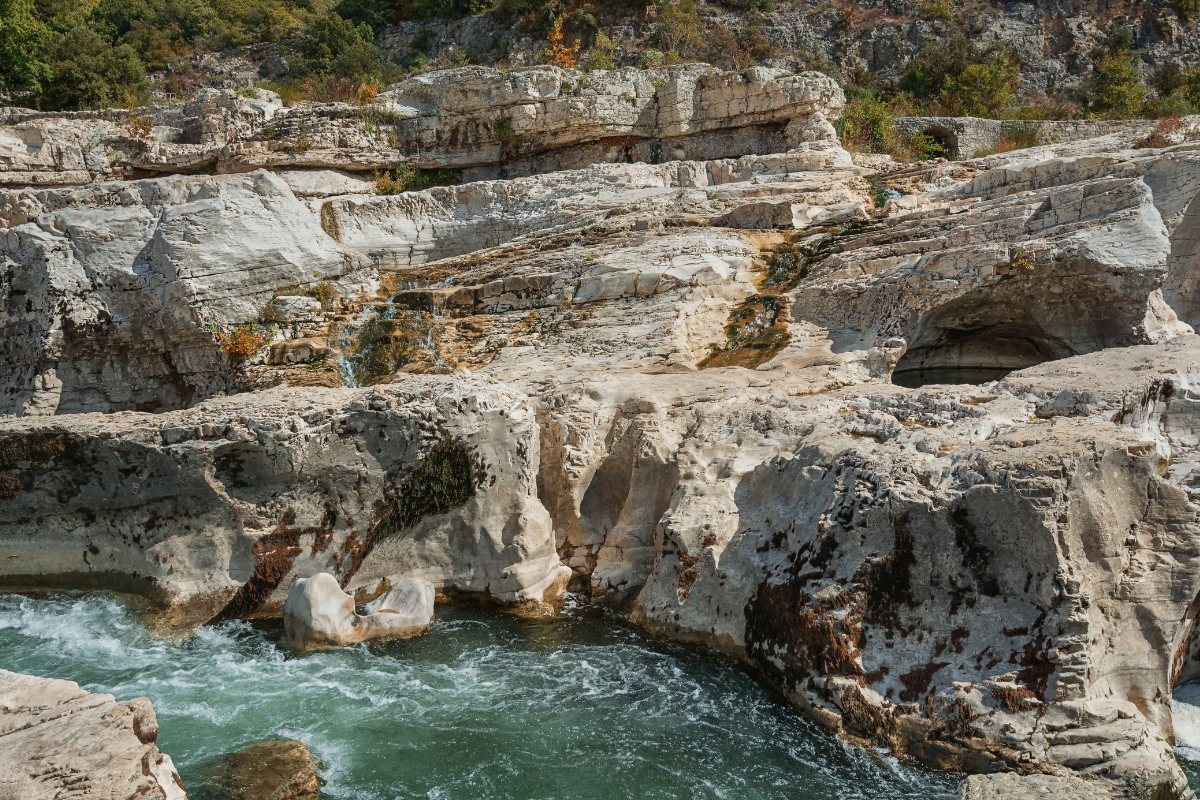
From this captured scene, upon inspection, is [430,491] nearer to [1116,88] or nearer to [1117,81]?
[1116,88]

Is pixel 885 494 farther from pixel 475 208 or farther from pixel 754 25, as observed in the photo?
pixel 754 25

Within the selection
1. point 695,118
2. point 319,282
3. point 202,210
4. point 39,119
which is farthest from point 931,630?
point 39,119

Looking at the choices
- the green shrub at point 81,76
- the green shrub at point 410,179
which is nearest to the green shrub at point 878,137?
the green shrub at point 410,179

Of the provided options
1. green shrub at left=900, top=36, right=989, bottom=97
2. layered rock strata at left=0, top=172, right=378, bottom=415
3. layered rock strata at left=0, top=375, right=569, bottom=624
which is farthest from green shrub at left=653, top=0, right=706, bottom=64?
layered rock strata at left=0, top=375, right=569, bottom=624

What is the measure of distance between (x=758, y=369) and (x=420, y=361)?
4.22 meters

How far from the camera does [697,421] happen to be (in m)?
7.48

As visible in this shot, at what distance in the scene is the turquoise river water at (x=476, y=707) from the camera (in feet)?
15.8

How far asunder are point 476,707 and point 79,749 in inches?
96.4

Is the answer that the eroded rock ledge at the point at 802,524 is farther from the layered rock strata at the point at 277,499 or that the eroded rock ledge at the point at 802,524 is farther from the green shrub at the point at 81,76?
the green shrub at the point at 81,76

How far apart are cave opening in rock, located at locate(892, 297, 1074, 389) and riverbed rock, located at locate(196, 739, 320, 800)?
7.65m

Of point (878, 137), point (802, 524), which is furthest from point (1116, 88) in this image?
point (802, 524)

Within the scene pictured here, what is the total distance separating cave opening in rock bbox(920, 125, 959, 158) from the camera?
18.1m

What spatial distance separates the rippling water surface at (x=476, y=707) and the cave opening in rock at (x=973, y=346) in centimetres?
552

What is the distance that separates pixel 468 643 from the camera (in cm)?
651
